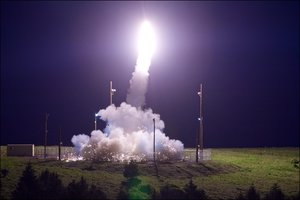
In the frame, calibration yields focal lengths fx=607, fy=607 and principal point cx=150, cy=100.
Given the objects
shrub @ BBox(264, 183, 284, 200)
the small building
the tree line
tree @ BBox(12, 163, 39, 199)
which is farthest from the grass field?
the small building

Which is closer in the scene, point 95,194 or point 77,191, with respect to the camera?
point 77,191

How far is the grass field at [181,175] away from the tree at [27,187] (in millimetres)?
1084

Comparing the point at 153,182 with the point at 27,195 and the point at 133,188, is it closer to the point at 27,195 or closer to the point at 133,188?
the point at 133,188

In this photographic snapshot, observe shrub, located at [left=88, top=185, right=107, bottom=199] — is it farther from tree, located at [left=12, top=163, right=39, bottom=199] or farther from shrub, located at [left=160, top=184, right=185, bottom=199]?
shrub, located at [left=160, top=184, right=185, bottom=199]

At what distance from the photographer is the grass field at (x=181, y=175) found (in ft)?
174

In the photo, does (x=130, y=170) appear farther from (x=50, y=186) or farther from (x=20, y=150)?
(x=20, y=150)

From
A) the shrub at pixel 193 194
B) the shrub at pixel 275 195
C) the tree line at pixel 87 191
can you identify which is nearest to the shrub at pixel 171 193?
the tree line at pixel 87 191

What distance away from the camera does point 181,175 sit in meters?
60.6

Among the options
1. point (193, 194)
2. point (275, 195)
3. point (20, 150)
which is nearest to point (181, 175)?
point (193, 194)

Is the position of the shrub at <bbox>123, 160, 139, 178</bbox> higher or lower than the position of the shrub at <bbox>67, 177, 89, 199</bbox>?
higher

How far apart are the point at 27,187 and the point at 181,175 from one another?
63.3ft

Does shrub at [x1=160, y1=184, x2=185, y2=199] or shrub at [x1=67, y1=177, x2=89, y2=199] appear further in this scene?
shrub at [x1=160, y1=184, x2=185, y2=199]

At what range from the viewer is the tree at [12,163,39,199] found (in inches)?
1741

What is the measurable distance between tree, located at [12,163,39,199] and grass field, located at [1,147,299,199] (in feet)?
3.56
